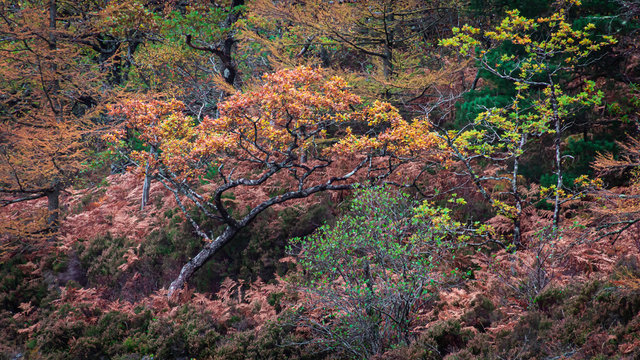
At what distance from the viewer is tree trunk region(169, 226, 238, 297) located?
1091 cm

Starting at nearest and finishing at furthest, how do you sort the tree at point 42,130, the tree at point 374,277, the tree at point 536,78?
the tree at point 374,277
the tree at point 536,78
the tree at point 42,130

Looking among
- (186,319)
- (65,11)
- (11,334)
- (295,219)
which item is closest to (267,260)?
(295,219)

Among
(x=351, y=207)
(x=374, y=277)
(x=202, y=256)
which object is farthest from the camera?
(x=202, y=256)

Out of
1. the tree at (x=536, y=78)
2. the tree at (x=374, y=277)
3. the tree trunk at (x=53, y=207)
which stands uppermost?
the tree at (x=536, y=78)

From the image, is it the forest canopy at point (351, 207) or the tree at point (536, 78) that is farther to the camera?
the tree at point (536, 78)

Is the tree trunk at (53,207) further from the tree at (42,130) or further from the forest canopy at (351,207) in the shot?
the forest canopy at (351,207)

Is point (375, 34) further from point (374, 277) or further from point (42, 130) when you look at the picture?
point (42, 130)

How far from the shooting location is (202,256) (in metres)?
11.2

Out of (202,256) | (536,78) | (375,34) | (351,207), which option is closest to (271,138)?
(351,207)

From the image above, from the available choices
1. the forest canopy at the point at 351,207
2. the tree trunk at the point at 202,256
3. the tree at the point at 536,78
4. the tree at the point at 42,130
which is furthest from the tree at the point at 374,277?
the tree at the point at 42,130

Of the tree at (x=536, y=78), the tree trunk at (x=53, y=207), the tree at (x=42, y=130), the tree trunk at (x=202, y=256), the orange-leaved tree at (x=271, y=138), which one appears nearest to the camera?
the tree at (x=536, y=78)

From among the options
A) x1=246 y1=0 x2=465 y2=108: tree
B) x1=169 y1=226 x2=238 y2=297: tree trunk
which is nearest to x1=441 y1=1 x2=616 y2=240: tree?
x1=246 y1=0 x2=465 y2=108: tree

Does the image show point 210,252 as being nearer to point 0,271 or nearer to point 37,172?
point 37,172

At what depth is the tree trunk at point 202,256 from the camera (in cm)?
1091
